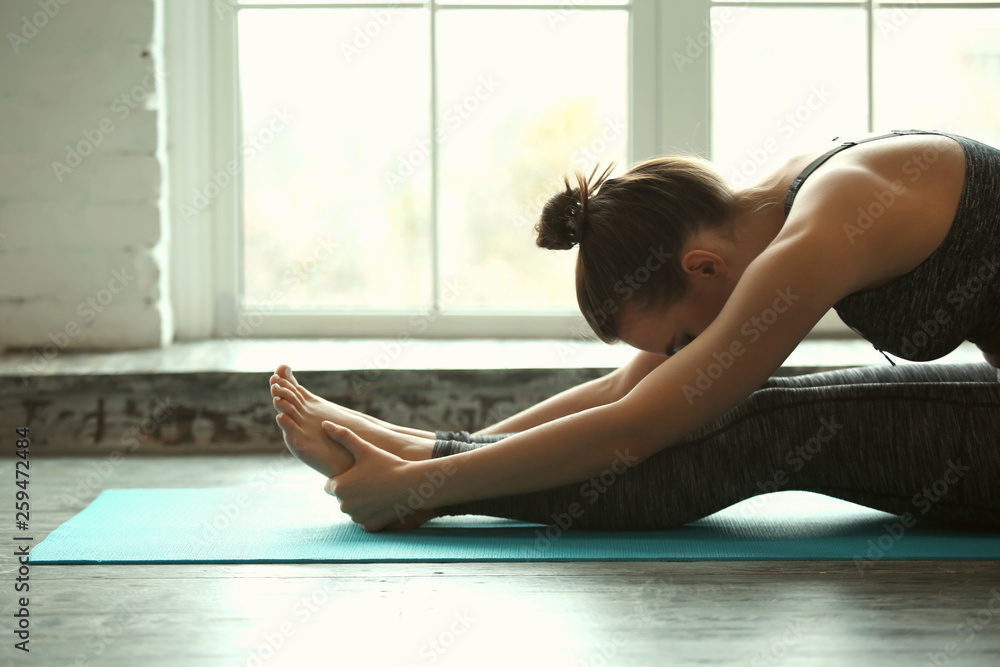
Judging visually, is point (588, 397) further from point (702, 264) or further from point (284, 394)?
point (284, 394)

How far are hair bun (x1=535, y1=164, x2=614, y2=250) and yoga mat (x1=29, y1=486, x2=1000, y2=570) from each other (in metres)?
0.45

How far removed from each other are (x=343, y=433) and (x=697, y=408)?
55 centimetres

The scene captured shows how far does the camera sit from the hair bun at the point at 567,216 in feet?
4.56

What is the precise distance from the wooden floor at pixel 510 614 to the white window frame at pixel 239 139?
4.88 ft

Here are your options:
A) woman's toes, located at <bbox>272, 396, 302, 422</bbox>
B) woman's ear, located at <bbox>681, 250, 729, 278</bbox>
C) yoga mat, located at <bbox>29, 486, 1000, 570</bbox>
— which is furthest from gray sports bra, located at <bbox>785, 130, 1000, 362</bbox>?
woman's toes, located at <bbox>272, 396, 302, 422</bbox>

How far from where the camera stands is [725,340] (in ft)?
3.91

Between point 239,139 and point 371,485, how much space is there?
169 cm

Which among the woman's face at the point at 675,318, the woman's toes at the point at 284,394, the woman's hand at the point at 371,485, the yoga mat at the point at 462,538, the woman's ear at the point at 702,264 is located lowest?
the yoga mat at the point at 462,538

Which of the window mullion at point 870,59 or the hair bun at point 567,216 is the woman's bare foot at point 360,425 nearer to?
the hair bun at point 567,216

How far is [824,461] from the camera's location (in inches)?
55.1

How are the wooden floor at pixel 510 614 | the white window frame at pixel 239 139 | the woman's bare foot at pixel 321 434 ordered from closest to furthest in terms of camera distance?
the wooden floor at pixel 510 614 → the woman's bare foot at pixel 321 434 → the white window frame at pixel 239 139

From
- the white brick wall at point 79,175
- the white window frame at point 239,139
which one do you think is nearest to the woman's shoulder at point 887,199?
the white window frame at point 239,139

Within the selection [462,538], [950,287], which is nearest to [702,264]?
[950,287]

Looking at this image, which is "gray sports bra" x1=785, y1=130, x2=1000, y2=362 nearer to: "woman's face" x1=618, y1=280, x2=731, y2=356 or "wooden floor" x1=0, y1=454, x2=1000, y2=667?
"woman's face" x1=618, y1=280, x2=731, y2=356
